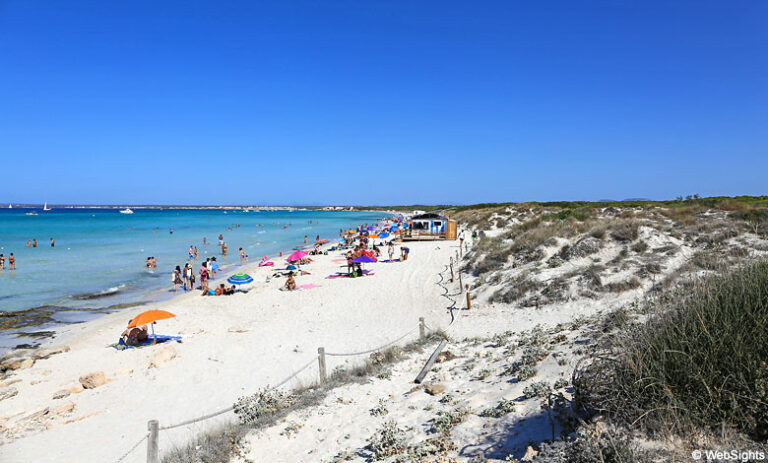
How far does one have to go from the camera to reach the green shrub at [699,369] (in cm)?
295

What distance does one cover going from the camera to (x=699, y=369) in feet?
10.1

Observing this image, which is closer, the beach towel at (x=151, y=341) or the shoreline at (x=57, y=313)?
the beach towel at (x=151, y=341)

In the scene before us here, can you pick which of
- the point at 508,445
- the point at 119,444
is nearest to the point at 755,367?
the point at 508,445

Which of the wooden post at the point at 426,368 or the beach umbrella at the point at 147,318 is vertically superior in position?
the wooden post at the point at 426,368

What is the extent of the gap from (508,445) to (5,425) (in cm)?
863

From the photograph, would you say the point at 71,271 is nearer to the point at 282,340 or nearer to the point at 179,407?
the point at 282,340

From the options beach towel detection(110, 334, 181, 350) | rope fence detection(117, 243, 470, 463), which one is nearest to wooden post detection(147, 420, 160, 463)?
rope fence detection(117, 243, 470, 463)

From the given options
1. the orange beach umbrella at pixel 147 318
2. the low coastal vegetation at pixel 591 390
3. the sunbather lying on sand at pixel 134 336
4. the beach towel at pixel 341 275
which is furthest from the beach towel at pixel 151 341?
the beach towel at pixel 341 275

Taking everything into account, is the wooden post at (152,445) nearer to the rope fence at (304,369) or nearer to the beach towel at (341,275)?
the rope fence at (304,369)

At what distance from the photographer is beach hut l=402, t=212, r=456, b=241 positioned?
3566 cm

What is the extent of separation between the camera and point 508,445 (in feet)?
13.4

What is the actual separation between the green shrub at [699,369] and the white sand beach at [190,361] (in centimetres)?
587

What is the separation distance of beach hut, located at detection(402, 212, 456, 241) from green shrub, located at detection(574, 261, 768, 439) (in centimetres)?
3180

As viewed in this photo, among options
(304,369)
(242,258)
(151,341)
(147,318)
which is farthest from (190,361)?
(242,258)
